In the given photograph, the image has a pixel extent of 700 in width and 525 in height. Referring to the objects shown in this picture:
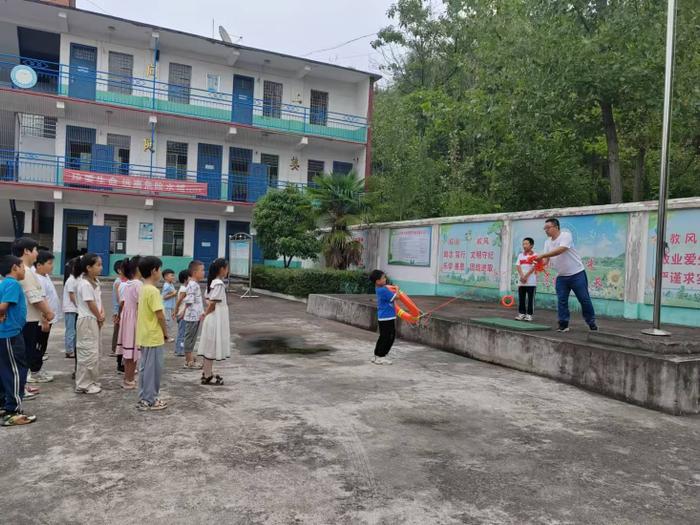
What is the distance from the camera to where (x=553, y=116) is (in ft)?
53.2

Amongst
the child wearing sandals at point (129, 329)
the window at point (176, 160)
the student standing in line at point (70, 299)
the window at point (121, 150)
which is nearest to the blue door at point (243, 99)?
the window at point (176, 160)

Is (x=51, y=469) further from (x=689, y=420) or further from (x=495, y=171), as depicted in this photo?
(x=495, y=171)

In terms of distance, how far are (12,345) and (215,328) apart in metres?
1.97

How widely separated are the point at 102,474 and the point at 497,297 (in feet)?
33.4

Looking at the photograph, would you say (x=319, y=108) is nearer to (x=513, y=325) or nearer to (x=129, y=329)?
(x=513, y=325)

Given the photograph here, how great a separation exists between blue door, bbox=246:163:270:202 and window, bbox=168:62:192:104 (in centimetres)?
423

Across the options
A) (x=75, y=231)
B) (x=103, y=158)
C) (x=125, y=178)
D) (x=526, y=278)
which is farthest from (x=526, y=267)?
(x=75, y=231)

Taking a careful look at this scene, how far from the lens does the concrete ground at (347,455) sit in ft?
10.0

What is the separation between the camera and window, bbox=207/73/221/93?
24281 millimetres

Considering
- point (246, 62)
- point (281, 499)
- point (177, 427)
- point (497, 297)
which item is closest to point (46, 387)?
point (177, 427)

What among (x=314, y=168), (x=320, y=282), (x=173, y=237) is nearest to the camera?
(x=320, y=282)

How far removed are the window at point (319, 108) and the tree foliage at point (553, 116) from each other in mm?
3132

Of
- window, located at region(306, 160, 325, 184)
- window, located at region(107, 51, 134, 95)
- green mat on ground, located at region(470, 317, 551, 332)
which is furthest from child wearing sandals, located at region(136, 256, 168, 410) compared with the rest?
window, located at region(306, 160, 325, 184)

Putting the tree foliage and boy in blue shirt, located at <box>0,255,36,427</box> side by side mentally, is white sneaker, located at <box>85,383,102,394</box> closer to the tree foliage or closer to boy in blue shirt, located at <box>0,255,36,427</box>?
boy in blue shirt, located at <box>0,255,36,427</box>
